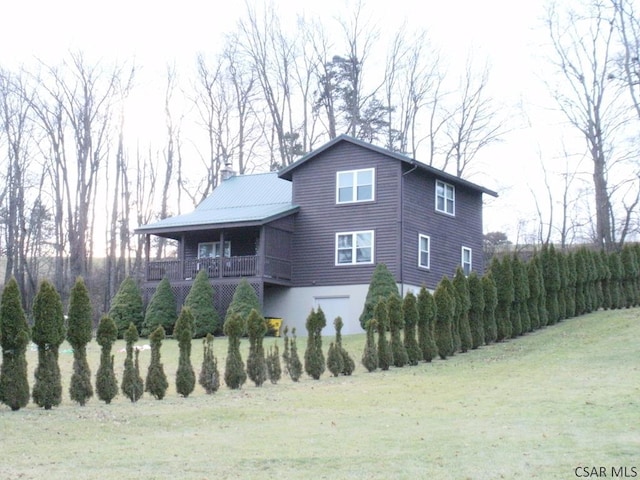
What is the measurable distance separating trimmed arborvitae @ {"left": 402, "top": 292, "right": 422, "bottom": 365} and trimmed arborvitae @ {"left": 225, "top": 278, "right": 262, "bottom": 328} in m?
9.01

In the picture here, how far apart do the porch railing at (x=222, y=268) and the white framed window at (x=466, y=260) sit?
7.85 meters

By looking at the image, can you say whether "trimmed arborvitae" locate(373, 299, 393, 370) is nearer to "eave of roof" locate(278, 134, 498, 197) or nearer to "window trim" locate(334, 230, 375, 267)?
"window trim" locate(334, 230, 375, 267)

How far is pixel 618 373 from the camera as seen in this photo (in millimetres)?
16812

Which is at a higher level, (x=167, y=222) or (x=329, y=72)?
(x=329, y=72)

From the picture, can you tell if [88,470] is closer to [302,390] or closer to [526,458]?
[526,458]

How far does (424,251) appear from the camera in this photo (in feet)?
107

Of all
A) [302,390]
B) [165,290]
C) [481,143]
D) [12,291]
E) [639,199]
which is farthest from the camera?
[481,143]

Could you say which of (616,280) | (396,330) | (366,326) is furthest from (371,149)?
(366,326)

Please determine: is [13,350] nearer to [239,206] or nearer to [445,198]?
[239,206]

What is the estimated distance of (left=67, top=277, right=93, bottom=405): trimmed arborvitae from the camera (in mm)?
14156

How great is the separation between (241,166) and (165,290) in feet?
53.7

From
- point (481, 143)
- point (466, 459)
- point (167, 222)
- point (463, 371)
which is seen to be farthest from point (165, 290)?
point (466, 459)

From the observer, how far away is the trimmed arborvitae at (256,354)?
17047 mm

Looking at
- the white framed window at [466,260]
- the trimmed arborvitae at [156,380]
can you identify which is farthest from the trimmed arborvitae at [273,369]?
the white framed window at [466,260]
